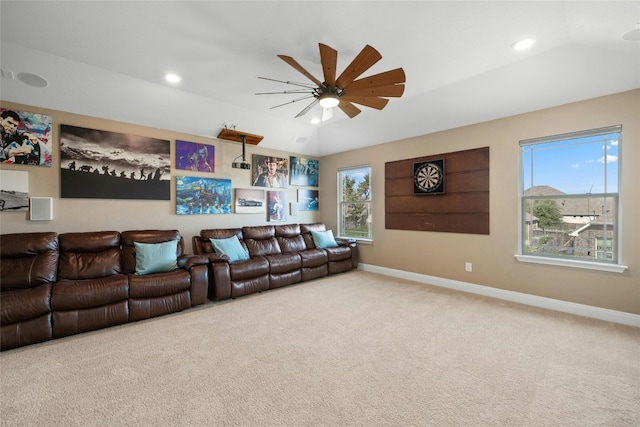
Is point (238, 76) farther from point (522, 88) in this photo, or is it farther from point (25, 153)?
point (522, 88)

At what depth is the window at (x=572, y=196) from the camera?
3277mm

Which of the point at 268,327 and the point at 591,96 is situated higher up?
the point at 591,96

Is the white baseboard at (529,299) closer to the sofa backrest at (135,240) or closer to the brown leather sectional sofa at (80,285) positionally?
the brown leather sectional sofa at (80,285)

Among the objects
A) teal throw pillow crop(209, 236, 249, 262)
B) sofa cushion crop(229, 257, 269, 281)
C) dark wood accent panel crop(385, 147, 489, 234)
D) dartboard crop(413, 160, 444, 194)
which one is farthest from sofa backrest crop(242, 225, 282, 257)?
dartboard crop(413, 160, 444, 194)

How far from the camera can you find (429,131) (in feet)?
15.6

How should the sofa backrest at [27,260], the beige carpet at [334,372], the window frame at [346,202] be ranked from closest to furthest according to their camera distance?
the beige carpet at [334,372]
the sofa backrest at [27,260]
the window frame at [346,202]

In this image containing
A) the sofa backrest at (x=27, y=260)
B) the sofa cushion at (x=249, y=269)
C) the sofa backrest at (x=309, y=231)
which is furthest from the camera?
the sofa backrest at (x=309, y=231)

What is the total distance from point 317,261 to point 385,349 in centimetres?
260

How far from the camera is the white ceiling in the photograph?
7.65ft

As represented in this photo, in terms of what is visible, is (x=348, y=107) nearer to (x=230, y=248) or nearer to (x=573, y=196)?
(x=230, y=248)

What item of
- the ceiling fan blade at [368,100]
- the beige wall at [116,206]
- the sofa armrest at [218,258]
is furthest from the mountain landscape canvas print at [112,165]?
the ceiling fan blade at [368,100]

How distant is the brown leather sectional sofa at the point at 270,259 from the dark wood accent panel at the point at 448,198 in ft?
4.24

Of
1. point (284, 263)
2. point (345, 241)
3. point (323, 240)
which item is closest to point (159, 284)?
point (284, 263)

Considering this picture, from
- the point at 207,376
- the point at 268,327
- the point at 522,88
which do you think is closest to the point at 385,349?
the point at 268,327
